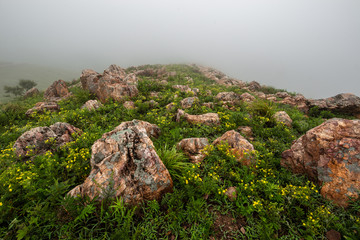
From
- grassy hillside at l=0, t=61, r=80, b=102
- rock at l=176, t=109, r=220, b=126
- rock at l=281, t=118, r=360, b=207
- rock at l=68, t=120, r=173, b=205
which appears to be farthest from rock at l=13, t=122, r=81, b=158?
grassy hillside at l=0, t=61, r=80, b=102

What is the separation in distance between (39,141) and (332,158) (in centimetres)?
932

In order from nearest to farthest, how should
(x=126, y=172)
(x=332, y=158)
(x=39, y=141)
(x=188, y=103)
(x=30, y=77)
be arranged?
(x=126, y=172), (x=332, y=158), (x=39, y=141), (x=188, y=103), (x=30, y=77)

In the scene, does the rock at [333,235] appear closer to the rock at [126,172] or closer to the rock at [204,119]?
the rock at [126,172]

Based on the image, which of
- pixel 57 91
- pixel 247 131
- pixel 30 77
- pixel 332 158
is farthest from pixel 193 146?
pixel 30 77

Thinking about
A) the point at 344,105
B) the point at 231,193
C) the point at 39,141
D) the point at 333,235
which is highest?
→ the point at 39,141

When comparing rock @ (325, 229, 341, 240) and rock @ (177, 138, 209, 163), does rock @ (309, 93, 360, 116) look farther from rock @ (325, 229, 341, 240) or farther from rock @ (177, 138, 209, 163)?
Result: rock @ (177, 138, 209, 163)

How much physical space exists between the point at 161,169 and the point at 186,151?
5.13 feet

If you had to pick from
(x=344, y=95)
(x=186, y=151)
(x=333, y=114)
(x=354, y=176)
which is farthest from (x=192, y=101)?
(x=344, y=95)

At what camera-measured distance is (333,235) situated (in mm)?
2564

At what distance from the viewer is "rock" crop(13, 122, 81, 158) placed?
4.15 m

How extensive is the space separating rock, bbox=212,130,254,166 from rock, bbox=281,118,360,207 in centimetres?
126

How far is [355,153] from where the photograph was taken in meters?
3.47

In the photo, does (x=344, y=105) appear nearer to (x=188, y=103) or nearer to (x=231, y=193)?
(x=188, y=103)

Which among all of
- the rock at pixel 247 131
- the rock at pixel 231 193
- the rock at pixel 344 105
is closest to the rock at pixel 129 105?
the rock at pixel 247 131
